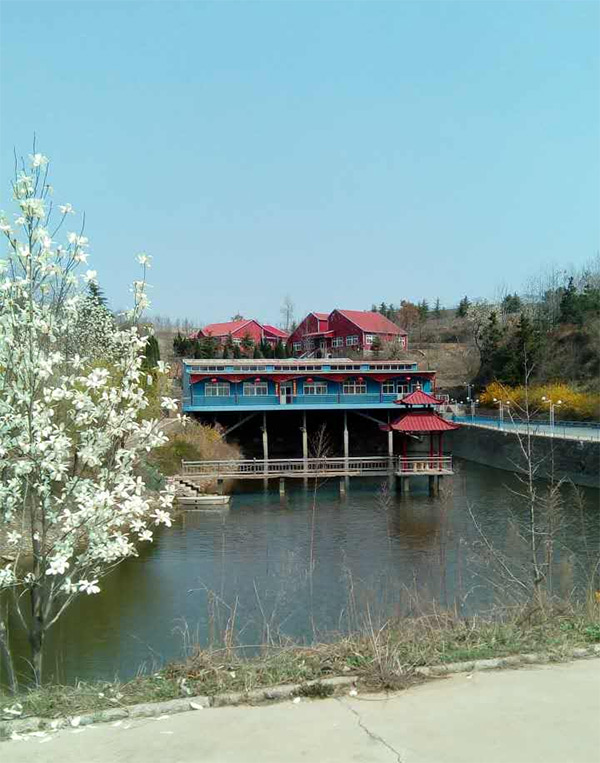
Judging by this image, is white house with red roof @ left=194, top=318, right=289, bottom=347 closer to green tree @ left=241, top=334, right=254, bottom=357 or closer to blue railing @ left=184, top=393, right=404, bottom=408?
green tree @ left=241, top=334, right=254, bottom=357

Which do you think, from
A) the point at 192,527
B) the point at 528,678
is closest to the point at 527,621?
the point at 528,678

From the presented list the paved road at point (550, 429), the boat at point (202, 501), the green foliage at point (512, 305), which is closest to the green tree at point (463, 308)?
the green foliage at point (512, 305)

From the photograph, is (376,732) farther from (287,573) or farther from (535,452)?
(535,452)

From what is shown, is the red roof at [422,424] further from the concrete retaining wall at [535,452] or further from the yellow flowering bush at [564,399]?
the yellow flowering bush at [564,399]

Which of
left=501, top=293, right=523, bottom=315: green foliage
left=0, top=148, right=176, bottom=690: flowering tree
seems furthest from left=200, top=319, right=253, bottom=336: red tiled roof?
left=0, top=148, right=176, bottom=690: flowering tree

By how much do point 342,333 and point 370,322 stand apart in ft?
8.08

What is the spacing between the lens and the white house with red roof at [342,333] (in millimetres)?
54469

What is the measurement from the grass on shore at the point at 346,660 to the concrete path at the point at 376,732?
0.30 meters

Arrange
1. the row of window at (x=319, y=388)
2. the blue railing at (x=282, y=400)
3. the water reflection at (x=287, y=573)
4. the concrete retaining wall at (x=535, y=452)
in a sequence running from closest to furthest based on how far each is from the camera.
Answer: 1. the water reflection at (x=287, y=573)
2. the concrete retaining wall at (x=535, y=452)
3. the blue railing at (x=282, y=400)
4. the row of window at (x=319, y=388)

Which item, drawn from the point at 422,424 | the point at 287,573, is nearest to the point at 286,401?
the point at 422,424

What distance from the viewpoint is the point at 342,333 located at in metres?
56.6

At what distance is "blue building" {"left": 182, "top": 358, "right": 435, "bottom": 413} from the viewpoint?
106ft

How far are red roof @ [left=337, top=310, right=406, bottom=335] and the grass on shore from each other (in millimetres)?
48918

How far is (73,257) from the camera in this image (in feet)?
17.8
